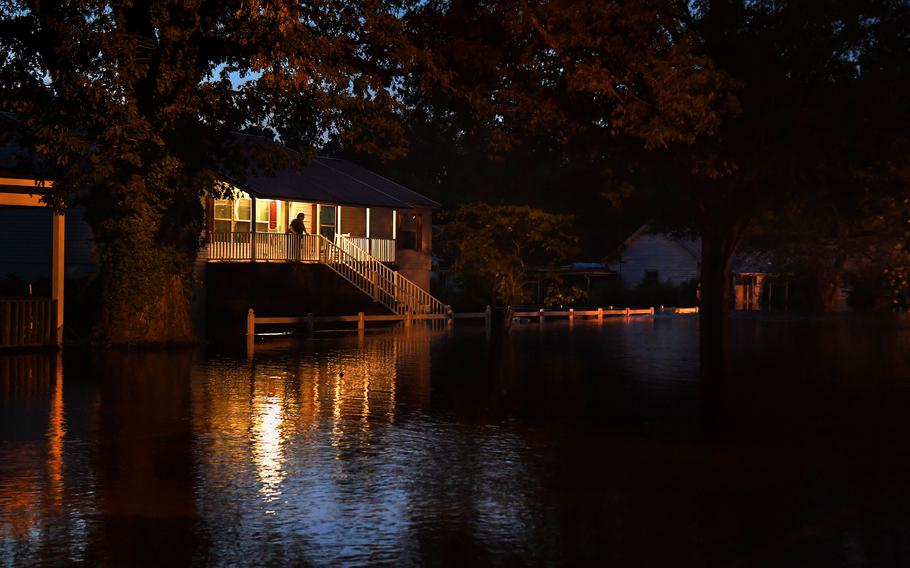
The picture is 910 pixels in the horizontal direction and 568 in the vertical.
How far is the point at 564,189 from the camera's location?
62.8 meters

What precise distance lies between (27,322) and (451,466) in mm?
19558

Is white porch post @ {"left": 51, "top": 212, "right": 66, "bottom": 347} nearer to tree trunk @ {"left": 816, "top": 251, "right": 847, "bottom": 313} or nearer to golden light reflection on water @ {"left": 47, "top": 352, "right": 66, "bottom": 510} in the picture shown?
golden light reflection on water @ {"left": 47, "top": 352, "right": 66, "bottom": 510}

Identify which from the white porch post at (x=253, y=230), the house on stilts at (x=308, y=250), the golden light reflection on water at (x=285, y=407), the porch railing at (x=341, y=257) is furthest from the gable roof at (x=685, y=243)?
the golden light reflection on water at (x=285, y=407)

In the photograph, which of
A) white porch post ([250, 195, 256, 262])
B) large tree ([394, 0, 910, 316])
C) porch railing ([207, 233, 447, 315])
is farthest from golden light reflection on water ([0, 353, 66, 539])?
porch railing ([207, 233, 447, 315])

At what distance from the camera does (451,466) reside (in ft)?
38.5

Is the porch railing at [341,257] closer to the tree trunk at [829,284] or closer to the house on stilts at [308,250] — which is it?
the house on stilts at [308,250]

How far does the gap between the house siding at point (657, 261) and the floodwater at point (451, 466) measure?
5937 cm

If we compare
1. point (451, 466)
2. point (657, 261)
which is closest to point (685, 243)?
point (657, 261)

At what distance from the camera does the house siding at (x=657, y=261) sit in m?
82.8

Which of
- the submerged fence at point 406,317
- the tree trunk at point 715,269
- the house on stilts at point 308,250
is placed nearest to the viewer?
the submerged fence at point 406,317

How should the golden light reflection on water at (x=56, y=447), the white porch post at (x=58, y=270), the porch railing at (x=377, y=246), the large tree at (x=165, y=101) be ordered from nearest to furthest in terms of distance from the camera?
the golden light reflection on water at (x=56, y=447) → the large tree at (x=165, y=101) → the white porch post at (x=58, y=270) → the porch railing at (x=377, y=246)

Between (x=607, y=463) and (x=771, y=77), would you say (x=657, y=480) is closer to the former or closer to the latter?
(x=607, y=463)

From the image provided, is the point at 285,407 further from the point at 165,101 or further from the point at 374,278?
the point at 374,278

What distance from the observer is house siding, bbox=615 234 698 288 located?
272 feet
